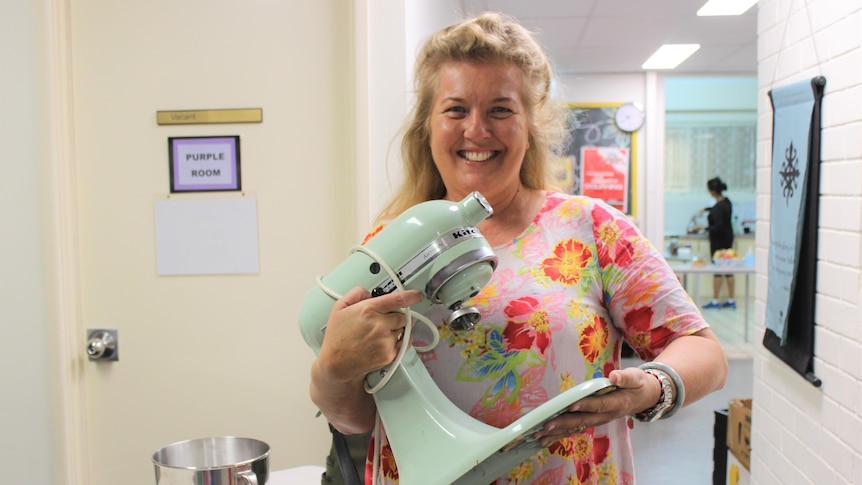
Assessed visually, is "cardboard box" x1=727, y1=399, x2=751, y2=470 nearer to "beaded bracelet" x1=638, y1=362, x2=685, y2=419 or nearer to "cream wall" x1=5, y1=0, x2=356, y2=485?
"cream wall" x1=5, y1=0, x2=356, y2=485

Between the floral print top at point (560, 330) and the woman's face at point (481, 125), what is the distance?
0.44 ft

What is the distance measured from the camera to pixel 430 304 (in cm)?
100

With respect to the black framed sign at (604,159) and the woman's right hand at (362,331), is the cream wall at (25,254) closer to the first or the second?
the woman's right hand at (362,331)

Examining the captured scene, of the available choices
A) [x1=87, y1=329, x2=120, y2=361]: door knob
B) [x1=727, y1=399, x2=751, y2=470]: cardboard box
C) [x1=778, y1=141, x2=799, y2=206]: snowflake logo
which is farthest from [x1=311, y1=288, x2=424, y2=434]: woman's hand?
[x1=727, y1=399, x2=751, y2=470]: cardboard box

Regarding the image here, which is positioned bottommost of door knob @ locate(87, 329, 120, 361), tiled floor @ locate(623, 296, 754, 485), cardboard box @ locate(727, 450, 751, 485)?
tiled floor @ locate(623, 296, 754, 485)

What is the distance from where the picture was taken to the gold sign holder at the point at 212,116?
6.59 feet

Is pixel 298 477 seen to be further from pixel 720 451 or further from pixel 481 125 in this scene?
pixel 720 451

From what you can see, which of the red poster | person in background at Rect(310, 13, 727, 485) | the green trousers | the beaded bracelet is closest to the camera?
the beaded bracelet

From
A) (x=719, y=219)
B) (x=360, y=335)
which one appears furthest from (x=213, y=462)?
(x=719, y=219)

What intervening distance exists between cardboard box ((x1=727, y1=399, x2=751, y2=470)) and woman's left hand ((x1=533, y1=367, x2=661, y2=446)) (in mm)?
2320

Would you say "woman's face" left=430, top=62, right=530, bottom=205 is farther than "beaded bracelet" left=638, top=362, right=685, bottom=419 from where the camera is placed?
Yes

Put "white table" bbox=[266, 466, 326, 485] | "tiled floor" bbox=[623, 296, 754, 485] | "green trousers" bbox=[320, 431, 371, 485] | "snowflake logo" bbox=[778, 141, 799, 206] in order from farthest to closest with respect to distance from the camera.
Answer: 1. "tiled floor" bbox=[623, 296, 754, 485]
2. "snowflake logo" bbox=[778, 141, 799, 206]
3. "white table" bbox=[266, 466, 326, 485]
4. "green trousers" bbox=[320, 431, 371, 485]

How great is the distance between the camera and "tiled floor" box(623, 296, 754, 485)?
3.60m

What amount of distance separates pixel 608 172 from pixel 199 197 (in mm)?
5608
